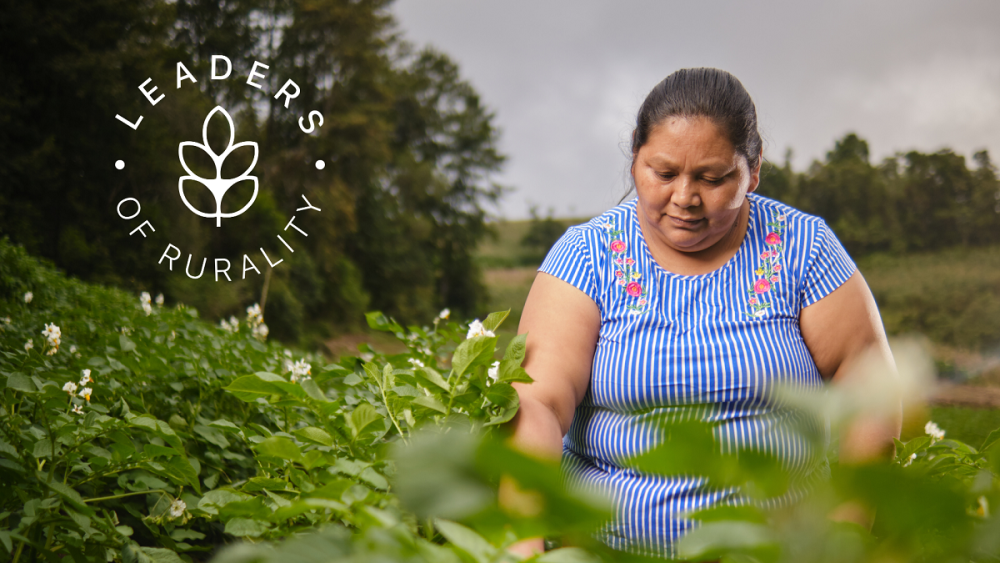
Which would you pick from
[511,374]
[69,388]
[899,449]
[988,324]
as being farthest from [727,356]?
[988,324]

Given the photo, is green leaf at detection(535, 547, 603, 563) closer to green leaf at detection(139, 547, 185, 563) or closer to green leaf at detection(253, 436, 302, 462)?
green leaf at detection(253, 436, 302, 462)

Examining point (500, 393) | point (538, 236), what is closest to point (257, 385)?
point (500, 393)

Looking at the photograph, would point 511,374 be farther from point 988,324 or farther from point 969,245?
point 969,245

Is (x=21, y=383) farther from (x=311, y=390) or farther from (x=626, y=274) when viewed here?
(x=626, y=274)

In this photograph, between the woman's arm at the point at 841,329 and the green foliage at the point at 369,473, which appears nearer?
the green foliage at the point at 369,473

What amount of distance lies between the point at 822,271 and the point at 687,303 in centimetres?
29

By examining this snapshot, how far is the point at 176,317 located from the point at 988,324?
8.05 m

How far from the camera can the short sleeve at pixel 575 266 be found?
1.35 metres

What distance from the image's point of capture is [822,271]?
1.37 metres

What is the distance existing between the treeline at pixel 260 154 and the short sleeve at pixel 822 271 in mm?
9959

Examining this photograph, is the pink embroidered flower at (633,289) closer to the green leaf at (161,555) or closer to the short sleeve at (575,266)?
the short sleeve at (575,266)

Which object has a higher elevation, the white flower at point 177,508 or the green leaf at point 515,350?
the green leaf at point 515,350

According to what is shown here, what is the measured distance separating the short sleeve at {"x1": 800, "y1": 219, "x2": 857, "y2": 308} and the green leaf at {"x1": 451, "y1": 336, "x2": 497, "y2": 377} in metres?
0.86

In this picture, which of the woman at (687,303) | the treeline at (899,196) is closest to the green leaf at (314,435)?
the woman at (687,303)
